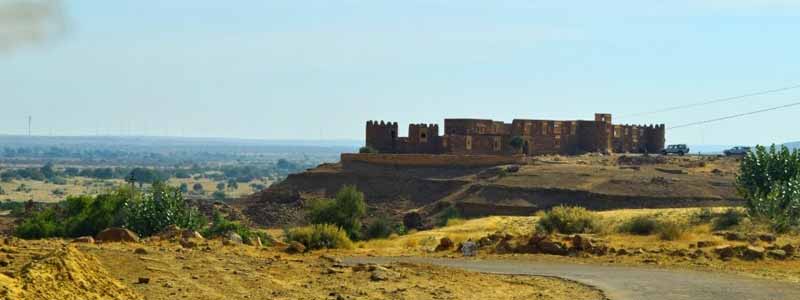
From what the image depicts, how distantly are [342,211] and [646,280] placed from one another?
32.2 meters

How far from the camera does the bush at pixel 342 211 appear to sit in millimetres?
51281

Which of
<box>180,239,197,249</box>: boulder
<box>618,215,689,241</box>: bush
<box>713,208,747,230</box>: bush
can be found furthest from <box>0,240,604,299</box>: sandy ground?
<box>713,208,747,230</box>: bush

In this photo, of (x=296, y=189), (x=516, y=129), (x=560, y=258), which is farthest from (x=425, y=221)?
(x=560, y=258)

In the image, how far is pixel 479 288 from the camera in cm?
2044

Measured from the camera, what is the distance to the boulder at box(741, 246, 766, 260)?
25.5 m

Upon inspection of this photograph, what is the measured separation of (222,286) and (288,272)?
2.60 m

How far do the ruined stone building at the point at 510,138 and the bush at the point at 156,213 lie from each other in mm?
42822

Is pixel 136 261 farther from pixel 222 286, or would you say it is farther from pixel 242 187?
pixel 242 187

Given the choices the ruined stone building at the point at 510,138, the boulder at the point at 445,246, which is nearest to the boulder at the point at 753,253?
the boulder at the point at 445,246

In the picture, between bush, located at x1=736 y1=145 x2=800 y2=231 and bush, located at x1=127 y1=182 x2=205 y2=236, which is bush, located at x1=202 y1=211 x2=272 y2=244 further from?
bush, located at x1=736 y1=145 x2=800 y2=231

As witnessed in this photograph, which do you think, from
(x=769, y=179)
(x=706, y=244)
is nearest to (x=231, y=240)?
(x=706, y=244)

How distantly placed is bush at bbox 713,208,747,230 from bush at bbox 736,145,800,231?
43cm

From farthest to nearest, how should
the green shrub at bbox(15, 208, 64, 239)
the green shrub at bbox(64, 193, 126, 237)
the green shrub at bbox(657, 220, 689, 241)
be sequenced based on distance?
the green shrub at bbox(15, 208, 64, 239) < the green shrub at bbox(64, 193, 126, 237) < the green shrub at bbox(657, 220, 689, 241)

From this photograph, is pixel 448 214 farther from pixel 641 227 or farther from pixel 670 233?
pixel 670 233
